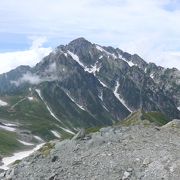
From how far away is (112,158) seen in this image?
42875 millimetres

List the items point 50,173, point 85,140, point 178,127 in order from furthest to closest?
point 178,127 < point 85,140 < point 50,173

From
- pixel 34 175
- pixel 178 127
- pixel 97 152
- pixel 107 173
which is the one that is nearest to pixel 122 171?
pixel 107 173

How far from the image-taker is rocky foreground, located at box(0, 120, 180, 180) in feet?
133

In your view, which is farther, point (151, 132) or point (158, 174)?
point (151, 132)

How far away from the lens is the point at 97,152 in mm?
44500

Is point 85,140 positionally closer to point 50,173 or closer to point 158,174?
point 50,173

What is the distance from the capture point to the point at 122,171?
40.9m

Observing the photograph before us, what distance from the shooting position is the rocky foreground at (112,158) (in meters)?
40.6

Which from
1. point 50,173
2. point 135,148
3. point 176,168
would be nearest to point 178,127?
point 135,148

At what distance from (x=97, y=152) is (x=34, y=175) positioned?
578 cm

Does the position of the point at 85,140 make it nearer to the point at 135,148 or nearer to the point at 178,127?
the point at 135,148

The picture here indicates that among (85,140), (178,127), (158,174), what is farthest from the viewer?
(178,127)

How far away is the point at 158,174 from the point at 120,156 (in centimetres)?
431

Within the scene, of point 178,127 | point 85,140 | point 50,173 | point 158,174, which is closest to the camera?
point 158,174
